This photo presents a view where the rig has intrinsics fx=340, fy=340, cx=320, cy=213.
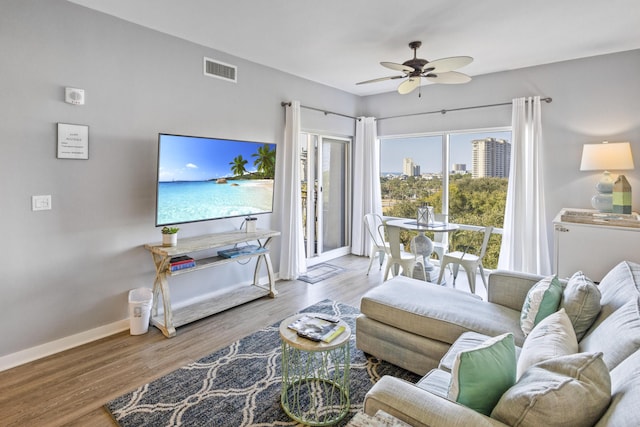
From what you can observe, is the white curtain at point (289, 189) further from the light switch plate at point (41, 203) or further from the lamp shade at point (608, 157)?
the lamp shade at point (608, 157)

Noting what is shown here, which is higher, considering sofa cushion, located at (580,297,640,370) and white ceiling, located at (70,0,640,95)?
white ceiling, located at (70,0,640,95)

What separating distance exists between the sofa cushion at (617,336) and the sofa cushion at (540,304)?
1.03ft

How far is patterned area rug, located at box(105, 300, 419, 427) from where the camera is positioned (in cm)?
198

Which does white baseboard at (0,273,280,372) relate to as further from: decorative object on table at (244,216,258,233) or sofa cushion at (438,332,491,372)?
sofa cushion at (438,332,491,372)

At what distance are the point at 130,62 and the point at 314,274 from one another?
3.23m

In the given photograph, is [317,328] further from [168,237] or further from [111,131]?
[111,131]

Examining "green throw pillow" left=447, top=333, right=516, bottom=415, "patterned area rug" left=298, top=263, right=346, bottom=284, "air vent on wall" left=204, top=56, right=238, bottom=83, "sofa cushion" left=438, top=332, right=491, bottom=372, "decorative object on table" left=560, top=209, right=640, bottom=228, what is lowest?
"patterned area rug" left=298, top=263, right=346, bottom=284

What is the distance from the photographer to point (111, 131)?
293 centimetres

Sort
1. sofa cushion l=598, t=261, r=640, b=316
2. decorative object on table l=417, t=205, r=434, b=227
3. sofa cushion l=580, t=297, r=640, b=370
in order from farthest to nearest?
1. decorative object on table l=417, t=205, r=434, b=227
2. sofa cushion l=598, t=261, r=640, b=316
3. sofa cushion l=580, t=297, r=640, b=370

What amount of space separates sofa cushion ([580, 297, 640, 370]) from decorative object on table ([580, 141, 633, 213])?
2.42m

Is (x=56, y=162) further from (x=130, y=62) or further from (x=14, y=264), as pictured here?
(x=130, y=62)

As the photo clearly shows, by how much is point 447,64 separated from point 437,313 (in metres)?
2.02

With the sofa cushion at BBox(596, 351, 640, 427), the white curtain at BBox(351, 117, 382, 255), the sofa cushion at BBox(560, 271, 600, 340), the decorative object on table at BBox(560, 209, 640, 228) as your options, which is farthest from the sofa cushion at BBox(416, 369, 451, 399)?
the white curtain at BBox(351, 117, 382, 255)

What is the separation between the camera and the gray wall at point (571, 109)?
3.64 meters
